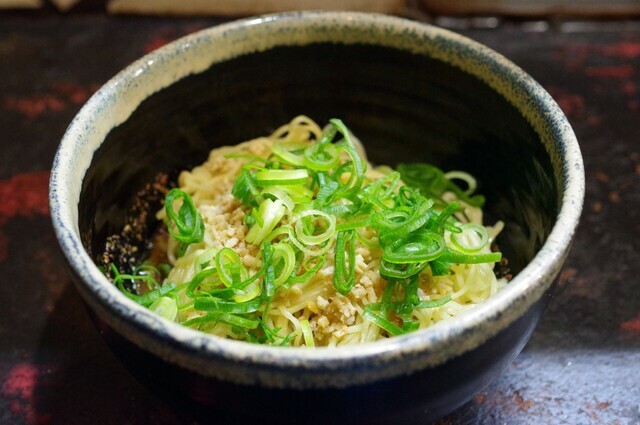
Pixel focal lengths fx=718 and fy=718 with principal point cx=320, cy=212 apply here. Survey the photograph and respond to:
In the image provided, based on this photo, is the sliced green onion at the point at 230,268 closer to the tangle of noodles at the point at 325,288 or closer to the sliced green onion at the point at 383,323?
the tangle of noodles at the point at 325,288

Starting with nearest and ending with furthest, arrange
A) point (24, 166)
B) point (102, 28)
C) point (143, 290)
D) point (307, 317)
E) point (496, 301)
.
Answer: point (496, 301) → point (307, 317) → point (143, 290) → point (24, 166) → point (102, 28)

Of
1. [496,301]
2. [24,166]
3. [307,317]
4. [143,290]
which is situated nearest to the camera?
[496,301]

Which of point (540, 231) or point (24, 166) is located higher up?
point (540, 231)

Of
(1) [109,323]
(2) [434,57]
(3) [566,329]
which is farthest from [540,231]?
(1) [109,323]

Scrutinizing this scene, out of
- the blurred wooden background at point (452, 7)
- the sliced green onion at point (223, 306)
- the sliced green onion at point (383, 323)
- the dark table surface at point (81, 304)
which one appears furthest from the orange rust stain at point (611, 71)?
the sliced green onion at point (223, 306)

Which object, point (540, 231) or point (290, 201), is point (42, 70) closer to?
point (290, 201)

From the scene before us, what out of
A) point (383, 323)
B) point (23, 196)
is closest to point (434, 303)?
point (383, 323)

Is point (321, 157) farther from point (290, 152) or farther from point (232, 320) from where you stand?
point (232, 320)

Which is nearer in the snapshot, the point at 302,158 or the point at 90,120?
the point at 90,120
